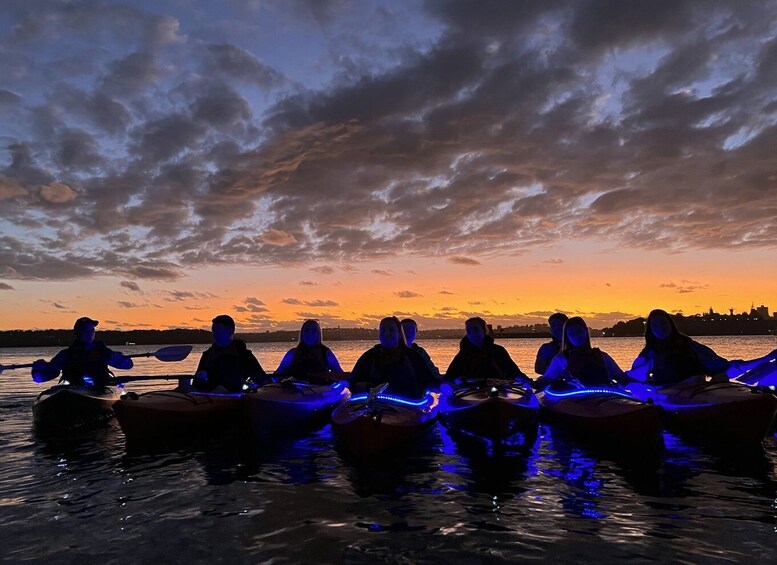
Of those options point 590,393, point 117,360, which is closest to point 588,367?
point 590,393

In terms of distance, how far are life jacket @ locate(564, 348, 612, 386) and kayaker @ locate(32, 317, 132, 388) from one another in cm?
1013

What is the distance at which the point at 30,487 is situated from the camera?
733cm

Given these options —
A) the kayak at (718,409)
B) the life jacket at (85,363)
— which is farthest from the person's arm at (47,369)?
the kayak at (718,409)

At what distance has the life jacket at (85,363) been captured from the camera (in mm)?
12539

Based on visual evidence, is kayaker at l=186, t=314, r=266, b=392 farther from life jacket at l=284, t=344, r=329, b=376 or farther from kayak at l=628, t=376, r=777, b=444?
kayak at l=628, t=376, r=777, b=444

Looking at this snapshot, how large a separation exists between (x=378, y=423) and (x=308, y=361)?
4.78 metres

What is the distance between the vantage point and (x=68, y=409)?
1158 cm

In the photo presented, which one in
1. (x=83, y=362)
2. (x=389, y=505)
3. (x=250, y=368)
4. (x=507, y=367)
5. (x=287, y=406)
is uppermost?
(x=83, y=362)

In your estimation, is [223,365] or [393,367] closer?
[393,367]

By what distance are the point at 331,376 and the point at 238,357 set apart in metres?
2.28

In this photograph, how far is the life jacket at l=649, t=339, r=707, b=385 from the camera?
404 inches

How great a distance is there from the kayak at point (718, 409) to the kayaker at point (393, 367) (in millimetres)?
4238

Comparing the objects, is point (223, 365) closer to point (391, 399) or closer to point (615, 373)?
point (391, 399)

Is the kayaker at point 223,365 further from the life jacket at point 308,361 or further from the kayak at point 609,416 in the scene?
the kayak at point 609,416
